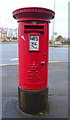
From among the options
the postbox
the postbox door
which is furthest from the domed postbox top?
the postbox door

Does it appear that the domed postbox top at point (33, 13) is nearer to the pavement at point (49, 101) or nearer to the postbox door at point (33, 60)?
the postbox door at point (33, 60)

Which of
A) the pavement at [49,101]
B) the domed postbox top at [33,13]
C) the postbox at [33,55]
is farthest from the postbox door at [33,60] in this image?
the pavement at [49,101]

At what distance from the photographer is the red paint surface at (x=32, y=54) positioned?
219 centimetres

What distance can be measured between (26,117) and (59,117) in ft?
1.94

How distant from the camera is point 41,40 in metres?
2.28

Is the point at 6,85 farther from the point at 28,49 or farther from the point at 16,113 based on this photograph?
the point at 28,49

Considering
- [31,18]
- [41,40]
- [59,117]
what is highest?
[31,18]

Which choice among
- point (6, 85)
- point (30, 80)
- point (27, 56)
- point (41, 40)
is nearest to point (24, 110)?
point (30, 80)

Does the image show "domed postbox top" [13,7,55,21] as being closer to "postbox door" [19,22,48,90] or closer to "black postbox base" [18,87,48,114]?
"postbox door" [19,22,48,90]

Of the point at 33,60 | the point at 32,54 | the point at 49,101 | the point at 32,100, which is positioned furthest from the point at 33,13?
the point at 49,101

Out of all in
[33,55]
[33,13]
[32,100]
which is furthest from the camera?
[32,100]

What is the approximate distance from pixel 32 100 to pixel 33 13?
150 cm

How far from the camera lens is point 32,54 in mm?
2270

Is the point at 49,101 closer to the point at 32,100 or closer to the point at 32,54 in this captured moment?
the point at 32,100
